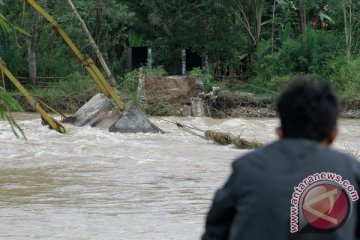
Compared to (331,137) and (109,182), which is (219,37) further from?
(331,137)

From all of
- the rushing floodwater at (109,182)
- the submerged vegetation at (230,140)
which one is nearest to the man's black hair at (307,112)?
the rushing floodwater at (109,182)

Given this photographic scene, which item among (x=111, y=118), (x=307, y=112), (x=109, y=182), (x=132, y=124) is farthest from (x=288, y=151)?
(x=111, y=118)

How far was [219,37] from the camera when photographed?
30.5 meters

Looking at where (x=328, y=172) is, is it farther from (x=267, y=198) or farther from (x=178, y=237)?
(x=178, y=237)

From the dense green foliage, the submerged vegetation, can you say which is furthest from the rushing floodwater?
the dense green foliage

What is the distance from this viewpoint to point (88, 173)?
14828mm

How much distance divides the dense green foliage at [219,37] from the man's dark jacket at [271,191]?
2506 centimetres

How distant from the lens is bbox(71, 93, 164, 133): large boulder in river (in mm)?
20875

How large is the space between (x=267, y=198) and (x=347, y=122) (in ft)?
75.2

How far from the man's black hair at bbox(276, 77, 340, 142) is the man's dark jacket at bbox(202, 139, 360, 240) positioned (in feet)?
0.15

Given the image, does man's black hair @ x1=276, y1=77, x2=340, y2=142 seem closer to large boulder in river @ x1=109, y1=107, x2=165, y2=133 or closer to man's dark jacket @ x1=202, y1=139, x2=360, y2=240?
man's dark jacket @ x1=202, y1=139, x2=360, y2=240

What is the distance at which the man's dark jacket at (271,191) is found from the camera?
8.80 ft

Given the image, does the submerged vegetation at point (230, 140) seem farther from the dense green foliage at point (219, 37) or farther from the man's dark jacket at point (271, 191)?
the man's dark jacket at point (271, 191)

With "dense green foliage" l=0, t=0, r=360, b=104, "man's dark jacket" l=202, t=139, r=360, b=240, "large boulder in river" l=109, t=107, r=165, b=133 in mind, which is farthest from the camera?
"dense green foliage" l=0, t=0, r=360, b=104
